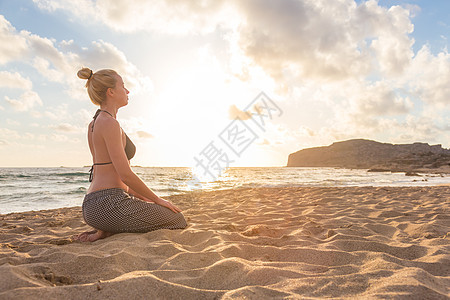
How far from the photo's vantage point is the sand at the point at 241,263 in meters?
1.50

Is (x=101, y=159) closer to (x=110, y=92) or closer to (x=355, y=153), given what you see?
(x=110, y=92)

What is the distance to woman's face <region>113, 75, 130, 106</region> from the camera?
3.10 metres

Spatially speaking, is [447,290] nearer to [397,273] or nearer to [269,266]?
[397,273]

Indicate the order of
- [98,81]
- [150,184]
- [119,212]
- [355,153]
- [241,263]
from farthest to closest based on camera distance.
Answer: [355,153], [150,184], [98,81], [119,212], [241,263]

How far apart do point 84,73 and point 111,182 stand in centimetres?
128

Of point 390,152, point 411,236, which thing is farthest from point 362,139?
point 411,236

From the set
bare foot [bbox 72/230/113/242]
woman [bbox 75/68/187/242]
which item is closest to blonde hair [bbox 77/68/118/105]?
woman [bbox 75/68/187/242]

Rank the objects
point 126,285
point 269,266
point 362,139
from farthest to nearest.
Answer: point 362,139, point 269,266, point 126,285

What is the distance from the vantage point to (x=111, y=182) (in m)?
2.94

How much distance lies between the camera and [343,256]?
2199 mm

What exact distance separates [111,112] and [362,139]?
12227cm

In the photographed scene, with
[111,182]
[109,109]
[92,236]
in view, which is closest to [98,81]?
[109,109]

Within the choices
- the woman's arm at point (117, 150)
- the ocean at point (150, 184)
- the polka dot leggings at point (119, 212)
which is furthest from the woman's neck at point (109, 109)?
the ocean at point (150, 184)

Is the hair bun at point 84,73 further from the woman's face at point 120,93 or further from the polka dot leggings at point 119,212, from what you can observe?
the polka dot leggings at point 119,212
